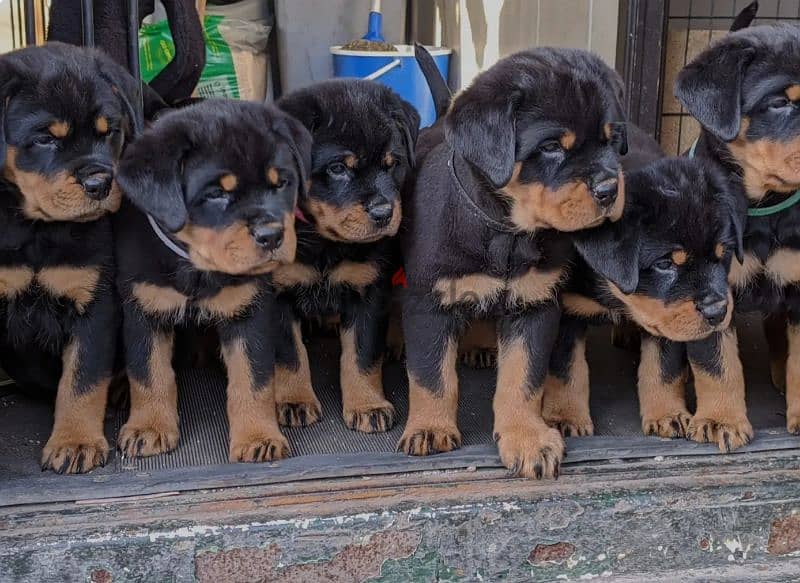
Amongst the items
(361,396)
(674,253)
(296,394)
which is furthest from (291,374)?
(674,253)

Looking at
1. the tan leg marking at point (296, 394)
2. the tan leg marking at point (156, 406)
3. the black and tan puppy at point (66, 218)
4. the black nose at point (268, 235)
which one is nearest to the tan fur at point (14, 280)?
the black and tan puppy at point (66, 218)

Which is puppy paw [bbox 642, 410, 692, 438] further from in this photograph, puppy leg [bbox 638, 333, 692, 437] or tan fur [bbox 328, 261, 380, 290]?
tan fur [bbox 328, 261, 380, 290]

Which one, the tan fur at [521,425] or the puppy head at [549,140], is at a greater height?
the puppy head at [549,140]

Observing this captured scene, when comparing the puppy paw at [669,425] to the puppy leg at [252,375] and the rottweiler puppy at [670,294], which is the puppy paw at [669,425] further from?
the puppy leg at [252,375]

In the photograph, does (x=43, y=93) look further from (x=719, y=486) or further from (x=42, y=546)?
(x=719, y=486)

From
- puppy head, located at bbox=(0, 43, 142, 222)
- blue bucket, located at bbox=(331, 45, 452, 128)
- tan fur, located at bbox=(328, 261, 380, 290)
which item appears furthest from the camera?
blue bucket, located at bbox=(331, 45, 452, 128)

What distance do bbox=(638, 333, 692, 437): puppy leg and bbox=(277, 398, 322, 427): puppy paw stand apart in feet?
3.45

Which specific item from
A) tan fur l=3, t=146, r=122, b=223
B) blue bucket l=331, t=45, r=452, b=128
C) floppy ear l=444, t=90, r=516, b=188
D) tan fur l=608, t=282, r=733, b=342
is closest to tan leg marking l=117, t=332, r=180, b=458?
tan fur l=3, t=146, r=122, b=223

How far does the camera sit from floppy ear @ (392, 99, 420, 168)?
316 cm

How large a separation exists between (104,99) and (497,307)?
1.29m

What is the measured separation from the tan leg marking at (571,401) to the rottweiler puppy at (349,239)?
1.68 ft

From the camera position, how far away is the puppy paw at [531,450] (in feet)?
9.14

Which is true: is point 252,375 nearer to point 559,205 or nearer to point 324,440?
point 324,440

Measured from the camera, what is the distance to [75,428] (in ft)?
9.50
